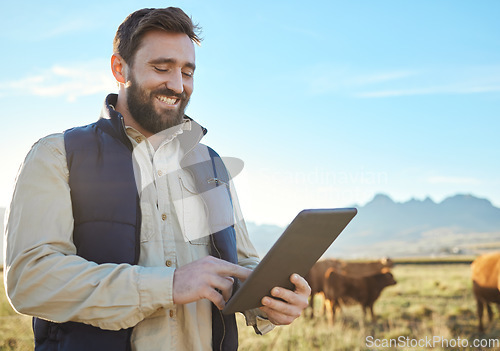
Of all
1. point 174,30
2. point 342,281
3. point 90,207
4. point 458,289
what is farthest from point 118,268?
point 458,289

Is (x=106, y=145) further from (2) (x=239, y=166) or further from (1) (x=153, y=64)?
(2) (x=239, y=166)

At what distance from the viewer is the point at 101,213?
87.7 inches

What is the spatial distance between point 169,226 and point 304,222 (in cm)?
87

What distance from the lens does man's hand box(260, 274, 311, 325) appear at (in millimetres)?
2170

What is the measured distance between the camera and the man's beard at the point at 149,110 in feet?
8.76

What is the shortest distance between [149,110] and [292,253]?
1220 millimetres

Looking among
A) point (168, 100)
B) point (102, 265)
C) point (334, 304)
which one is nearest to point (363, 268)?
point (334, 304)

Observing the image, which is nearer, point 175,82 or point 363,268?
point 175,82

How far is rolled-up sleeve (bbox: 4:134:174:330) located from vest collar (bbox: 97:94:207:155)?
57 cm

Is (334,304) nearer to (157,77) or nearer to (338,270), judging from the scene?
(338,270)

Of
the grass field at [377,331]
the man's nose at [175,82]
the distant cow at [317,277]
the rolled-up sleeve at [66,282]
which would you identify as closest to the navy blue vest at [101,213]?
the rolled-up sleeve at [66,282]

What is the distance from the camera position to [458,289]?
18.3m

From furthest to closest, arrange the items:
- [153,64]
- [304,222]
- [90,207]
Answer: [153,64] → [90,207] → [304,222]

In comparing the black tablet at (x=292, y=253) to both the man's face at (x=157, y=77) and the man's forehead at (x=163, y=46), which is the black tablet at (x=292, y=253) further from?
the man's forehead at (x=163, y=46)
